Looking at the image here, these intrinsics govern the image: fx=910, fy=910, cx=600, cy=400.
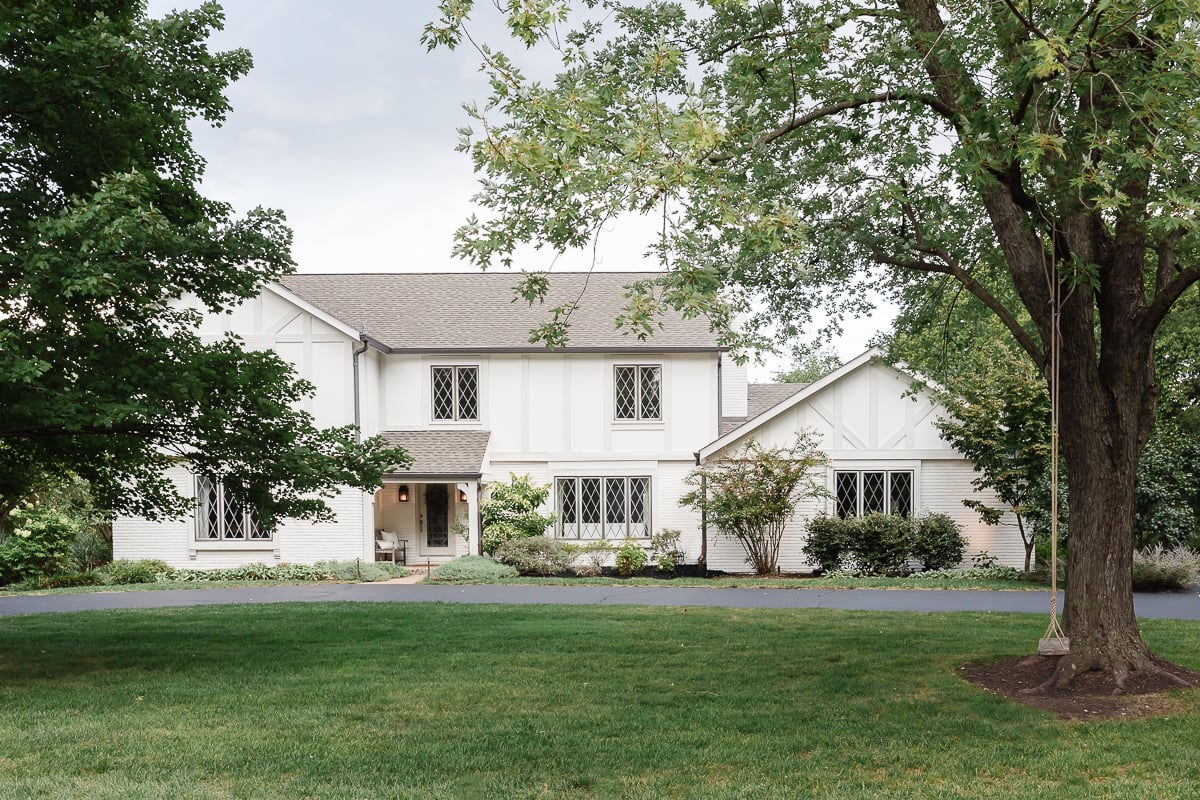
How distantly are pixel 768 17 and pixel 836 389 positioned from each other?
1434 centimetres

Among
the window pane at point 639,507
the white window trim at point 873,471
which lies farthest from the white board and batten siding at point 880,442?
the window pane at point 639,507

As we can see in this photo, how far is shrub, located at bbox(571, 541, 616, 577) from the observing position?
2212cm

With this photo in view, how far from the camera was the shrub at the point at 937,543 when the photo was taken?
20.8 metres

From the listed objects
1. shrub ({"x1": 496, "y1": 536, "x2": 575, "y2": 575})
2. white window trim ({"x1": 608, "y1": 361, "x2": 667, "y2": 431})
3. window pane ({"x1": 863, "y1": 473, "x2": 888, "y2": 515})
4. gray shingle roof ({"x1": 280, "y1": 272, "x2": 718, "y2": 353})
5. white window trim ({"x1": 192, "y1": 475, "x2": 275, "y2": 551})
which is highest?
gray shingle roof ({"x1": 280, "y1": 272, "x2": 718, "y2": 353})

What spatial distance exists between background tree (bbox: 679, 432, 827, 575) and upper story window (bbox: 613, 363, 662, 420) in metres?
2.44

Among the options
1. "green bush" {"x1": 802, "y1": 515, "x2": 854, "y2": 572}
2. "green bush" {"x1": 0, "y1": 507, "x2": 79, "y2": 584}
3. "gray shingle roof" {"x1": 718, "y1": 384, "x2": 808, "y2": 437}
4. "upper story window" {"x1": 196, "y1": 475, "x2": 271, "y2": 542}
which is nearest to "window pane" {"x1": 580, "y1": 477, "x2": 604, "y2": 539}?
"gray shingle roof" {"x1": 718, "y1": 384, "x2": 808, "y2": 437}

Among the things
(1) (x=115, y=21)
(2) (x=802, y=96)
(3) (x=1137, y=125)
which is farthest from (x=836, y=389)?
(1) (x=115, y=21)

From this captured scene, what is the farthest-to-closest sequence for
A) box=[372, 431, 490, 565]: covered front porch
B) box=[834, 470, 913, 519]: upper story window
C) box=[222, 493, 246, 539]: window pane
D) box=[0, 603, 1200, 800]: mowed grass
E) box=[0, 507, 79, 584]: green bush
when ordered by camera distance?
box=[222, 493, 246, 539]: window pane → box=[372, 431, 490, 565]: covered front porch → box=[834, 470, 913, 519]: upper story window → box=[0, 507, 79, 584]: green bush → box=[0, 603, 1200, 800]: mowed grass

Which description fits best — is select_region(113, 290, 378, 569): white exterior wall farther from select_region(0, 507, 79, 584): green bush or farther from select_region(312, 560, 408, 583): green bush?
select_region(0, 507, 79, 584): green bush

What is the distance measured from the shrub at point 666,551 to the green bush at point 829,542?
3.17 m

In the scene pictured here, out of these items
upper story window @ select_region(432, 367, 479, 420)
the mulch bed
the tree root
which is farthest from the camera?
upper story window @ select_region(432, 367, 479, 420)

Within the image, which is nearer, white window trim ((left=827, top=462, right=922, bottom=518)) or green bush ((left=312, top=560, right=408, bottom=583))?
green bush ((left=312, top=560, right=408, bottom=583))

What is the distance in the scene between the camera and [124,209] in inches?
322

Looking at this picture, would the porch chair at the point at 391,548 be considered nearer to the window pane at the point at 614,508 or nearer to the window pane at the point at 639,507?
the window pane at the point at 614,508
